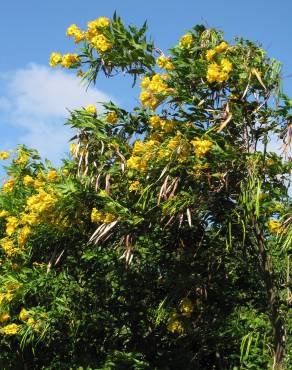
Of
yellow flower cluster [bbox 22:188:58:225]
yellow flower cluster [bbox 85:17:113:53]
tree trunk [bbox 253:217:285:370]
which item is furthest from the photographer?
yellow flower cluster [bbox 22:188:58:225]

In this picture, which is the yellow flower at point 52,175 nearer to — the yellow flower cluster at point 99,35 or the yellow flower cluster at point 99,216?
the yellow flower cluster at point 99,216

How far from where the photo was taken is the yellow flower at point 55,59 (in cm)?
490

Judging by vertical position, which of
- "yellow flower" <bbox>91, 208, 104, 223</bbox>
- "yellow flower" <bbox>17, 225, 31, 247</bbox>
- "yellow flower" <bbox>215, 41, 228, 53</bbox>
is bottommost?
"yellow flower" <bbox>17, 225, 31, 247</bbox>

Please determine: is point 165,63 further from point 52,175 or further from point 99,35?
point 52,175

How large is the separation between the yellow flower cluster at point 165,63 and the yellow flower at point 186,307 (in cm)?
182

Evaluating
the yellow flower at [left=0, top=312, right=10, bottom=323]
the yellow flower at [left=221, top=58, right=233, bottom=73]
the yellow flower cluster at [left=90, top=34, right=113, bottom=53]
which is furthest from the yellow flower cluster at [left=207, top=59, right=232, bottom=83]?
the yellow flower at [left=0, top=312, right=10, bottom=323]

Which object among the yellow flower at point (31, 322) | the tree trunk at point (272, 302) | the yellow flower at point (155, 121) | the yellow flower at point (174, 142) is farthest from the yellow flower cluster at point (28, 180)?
the tree trunk at point (272, 302)

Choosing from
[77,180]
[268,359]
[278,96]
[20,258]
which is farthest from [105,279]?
[278,96]

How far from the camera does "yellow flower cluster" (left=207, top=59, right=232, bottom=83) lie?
13.1 ft

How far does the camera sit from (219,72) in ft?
13.3

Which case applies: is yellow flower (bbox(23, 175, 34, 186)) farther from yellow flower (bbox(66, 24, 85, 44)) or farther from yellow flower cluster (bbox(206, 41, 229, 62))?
yellow flower cluster (bbox(206, 41, 229, 62))

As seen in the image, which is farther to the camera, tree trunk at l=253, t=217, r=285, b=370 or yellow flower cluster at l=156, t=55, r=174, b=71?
yellow flower cluster at l=156, t=55, r=174, b=71

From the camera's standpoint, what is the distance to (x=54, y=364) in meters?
5.86

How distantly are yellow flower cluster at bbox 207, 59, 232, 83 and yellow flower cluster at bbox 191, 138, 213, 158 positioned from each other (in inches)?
17.2
